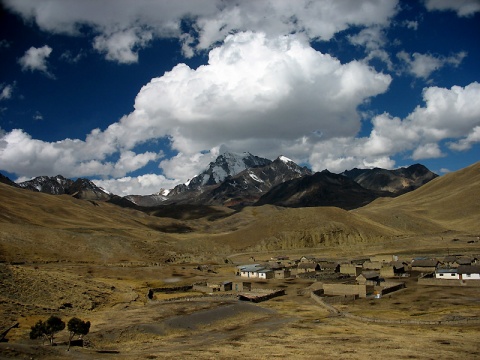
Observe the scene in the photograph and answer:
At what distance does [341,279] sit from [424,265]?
23.0 metres

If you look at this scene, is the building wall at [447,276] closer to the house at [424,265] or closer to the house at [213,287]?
the house at [424,265]

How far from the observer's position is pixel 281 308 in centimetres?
6588

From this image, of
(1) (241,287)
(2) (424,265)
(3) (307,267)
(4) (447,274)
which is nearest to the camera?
(4) (447,274)

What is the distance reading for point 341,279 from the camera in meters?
93.1

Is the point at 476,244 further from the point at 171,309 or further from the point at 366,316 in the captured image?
the point at 171,309

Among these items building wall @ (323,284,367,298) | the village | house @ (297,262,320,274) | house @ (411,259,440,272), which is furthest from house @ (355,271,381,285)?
house @ (297,262,320,274)

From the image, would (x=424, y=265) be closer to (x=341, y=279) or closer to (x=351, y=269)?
(x=351, y=269)

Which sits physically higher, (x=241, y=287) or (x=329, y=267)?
(x=329, y=267)

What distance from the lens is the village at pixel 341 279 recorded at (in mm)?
73938

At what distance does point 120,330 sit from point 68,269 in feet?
190

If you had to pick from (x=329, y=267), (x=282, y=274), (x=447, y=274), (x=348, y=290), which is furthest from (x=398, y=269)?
(x=348, y=290)

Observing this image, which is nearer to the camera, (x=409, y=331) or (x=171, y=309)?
(x=409, y=331)

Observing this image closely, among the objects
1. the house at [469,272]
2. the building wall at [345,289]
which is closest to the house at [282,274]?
the building wall at [345,289]

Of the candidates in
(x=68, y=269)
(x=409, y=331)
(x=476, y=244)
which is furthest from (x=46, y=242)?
(x=476, y=244)
